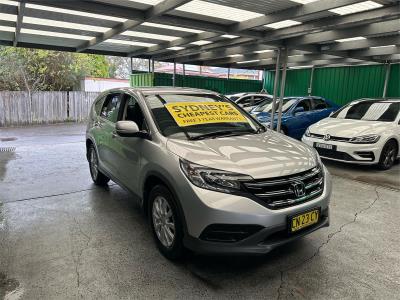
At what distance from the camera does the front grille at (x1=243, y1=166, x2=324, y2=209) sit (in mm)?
2395

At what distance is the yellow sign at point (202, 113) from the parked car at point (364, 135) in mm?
A: 3244

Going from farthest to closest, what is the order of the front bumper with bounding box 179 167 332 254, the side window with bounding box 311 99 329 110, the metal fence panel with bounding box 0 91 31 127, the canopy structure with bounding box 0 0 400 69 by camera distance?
the metal fence panel with bounding box 0 91 31 127 → the side window with bounding box 311 99 329 110 → the canopy structure with bounding box 0 0 400 69 → the front bumper with bounding box 179 167 332 254

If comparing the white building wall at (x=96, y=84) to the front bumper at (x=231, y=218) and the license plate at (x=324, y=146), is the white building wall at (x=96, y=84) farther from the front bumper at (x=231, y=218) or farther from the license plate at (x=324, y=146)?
the front bumper at (x=231, y=218)

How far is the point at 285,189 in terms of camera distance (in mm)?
2498

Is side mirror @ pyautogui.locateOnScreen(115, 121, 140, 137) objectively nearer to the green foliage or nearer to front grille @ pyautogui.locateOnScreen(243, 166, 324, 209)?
front grille @ pyautogui.locateOnScreen(243, 166, 324, 209)

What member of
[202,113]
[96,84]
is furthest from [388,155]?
[96,84]

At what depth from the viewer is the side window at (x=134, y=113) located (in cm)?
339

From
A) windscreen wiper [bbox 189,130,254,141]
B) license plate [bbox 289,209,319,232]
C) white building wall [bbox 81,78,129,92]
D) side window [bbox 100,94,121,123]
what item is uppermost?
white building wall [bbox 81,78,129,92]

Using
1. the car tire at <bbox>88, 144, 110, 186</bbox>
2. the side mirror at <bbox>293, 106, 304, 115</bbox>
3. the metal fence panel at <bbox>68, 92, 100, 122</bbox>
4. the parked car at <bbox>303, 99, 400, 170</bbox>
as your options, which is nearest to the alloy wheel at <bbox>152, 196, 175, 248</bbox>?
the car tire at <bbox>88, 144, 110, 186</bbox>

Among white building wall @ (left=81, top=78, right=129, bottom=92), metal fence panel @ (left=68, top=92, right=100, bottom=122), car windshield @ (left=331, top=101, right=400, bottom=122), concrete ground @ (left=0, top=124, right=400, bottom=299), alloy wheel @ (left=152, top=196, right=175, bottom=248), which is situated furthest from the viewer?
white building wall @ (left=81, top=78, right=129, bottom=92)

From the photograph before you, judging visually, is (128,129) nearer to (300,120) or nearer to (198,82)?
(300,120)

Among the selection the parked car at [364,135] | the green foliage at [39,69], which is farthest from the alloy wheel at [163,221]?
the green foliage at [39,69]

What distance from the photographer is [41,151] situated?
764cm

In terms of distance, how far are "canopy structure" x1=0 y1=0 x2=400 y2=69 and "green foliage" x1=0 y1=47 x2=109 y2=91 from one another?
827 cm
